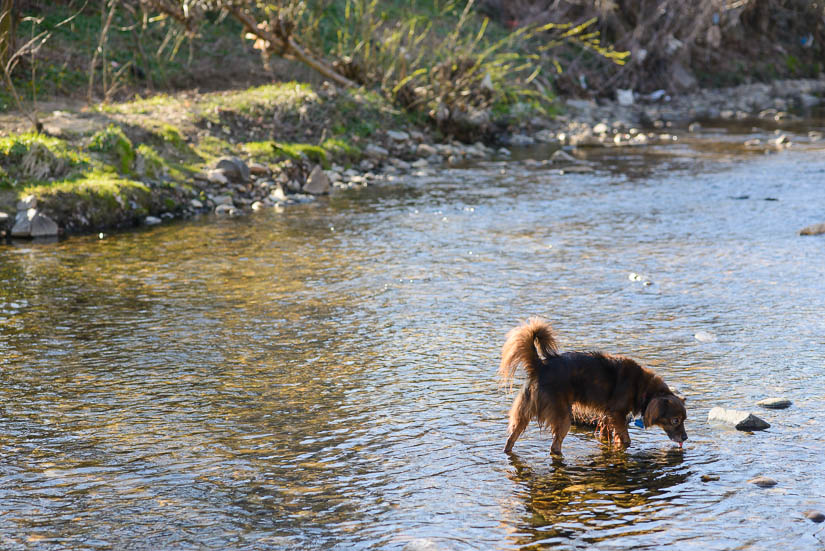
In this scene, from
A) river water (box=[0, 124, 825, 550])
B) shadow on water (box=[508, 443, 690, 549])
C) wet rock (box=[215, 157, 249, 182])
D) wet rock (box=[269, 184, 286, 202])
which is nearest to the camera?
shadow on water (box=[508, 443, 690, 549])

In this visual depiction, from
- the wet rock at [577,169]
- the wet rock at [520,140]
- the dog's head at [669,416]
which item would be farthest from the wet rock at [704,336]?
the wet rock at [520,140]

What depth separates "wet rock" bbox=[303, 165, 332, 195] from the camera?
16.2 m

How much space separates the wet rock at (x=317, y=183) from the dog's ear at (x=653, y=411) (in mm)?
11059

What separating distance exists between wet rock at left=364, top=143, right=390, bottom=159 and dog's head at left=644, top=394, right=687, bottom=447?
1369 centimetres

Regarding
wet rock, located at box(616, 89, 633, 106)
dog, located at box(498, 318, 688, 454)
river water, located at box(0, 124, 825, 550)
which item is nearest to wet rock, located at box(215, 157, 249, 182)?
river water, located at box(0, 124, 825, 550)

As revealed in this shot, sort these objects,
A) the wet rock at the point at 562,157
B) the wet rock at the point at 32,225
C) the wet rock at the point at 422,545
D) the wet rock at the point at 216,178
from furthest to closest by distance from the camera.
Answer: the wet rock at the point at 562,157
the wet rock at the point at 216,178
the wet rock at the point at 32,225
the wet rock at the point at 422,545

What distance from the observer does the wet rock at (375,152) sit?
1888cm

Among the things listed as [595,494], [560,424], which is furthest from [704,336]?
[595,494]

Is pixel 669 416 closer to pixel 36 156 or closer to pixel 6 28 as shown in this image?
pixel 36 156

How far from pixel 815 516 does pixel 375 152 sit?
48.8 feet

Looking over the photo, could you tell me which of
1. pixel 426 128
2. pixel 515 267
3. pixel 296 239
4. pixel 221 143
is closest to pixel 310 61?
pixel 426 128

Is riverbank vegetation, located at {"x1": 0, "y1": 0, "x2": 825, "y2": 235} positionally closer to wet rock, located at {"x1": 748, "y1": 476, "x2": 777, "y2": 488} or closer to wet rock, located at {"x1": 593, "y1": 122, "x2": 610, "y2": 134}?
wet rock, located at {"x1": 593, "y1": 122, "x2": 610, "y2": 134}

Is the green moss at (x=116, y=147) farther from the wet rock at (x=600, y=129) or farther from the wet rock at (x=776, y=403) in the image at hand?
the wet rock at (x=600, y=129)

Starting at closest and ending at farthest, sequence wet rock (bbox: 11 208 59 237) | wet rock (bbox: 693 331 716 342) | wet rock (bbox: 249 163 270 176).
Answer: wet rock (bbox: 693 331 716 342)
wet rock (bbox: 11 208 59 237)
wet rock (bbox: 249 163 270 176)
